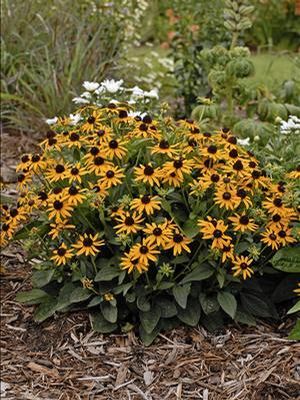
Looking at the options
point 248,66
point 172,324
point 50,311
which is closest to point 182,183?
point 172,324

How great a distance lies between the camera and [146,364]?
2.62m

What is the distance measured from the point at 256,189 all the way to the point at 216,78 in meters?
1.26

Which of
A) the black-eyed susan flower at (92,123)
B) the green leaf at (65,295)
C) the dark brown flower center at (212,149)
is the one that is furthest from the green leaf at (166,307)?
the black-eyed susan flower at (92,123)

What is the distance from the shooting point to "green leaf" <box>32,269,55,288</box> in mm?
2744

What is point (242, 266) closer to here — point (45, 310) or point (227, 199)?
point (227, 199)

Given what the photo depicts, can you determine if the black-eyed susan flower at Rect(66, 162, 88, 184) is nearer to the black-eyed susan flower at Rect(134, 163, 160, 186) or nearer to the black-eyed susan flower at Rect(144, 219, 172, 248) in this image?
the black-eyed susan flower at Rect(134, 163, 160, 186)

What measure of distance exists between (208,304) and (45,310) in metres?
0.63

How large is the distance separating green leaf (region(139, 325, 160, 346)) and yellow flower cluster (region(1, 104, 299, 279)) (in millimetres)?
244

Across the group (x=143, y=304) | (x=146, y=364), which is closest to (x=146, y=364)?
(x=146, y=364)

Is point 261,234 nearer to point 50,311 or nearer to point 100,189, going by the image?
point 100,189

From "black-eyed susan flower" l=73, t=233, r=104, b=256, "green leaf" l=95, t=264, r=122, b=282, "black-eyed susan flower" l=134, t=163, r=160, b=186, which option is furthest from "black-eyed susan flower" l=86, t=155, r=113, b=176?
"green leaf" l=95, t=264, r=122, b=282

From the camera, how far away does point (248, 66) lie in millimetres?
3670

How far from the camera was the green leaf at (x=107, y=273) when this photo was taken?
2600 millimetres

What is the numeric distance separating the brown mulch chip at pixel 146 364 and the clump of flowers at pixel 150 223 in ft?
0.22
